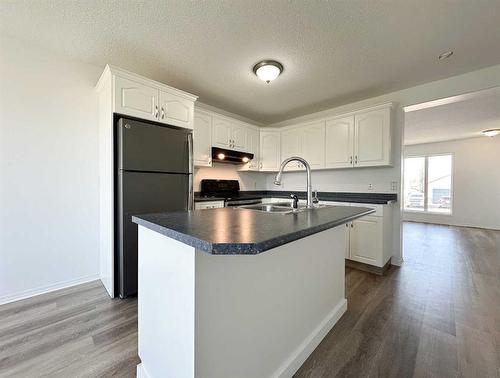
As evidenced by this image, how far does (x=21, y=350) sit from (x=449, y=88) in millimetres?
4791

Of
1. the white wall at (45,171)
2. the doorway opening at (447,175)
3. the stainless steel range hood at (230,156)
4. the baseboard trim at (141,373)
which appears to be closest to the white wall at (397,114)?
the doorway opening at (447,175)

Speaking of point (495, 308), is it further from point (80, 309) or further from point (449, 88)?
point (80, 309)

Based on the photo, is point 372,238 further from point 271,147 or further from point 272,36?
point 272,36

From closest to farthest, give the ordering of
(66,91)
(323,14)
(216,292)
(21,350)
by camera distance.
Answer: (216,292), (21,350), (323,14), (66,91)

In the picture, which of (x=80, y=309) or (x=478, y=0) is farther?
(x=80, y=309)

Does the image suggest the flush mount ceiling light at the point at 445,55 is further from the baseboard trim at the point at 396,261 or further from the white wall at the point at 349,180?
the baseboard trim at the point at 396,261

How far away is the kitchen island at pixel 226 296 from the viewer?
0.85 m

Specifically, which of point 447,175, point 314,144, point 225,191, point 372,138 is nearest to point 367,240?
point 372,138

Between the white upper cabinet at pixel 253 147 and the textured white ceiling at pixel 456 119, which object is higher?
the textured white ceiling at pixel 456 119

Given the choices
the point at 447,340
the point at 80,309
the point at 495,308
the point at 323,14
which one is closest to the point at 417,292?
the point at 495,308

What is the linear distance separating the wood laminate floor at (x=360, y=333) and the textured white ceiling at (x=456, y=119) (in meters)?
2.46

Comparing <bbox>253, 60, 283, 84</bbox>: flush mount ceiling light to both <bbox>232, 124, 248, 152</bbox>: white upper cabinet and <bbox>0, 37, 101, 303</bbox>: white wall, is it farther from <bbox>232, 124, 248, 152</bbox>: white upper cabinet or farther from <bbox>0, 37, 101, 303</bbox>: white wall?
<bbox>0, 37, 101, 303</bbox>: white wall

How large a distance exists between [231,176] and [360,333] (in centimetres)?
303

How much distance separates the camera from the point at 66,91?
2.35 meters
